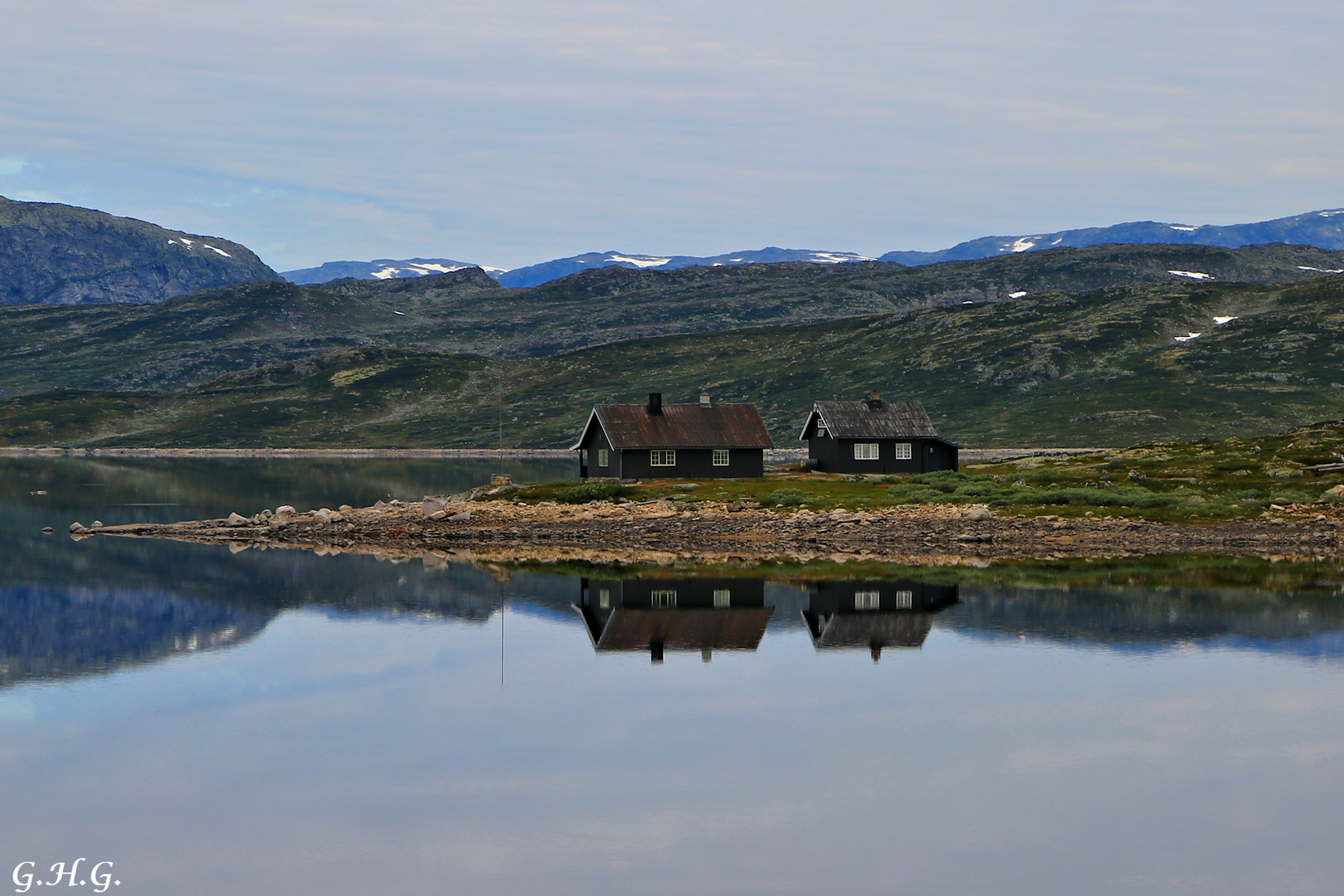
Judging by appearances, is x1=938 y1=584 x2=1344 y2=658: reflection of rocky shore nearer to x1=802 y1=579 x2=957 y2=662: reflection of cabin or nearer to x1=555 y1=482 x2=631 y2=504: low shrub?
x1=802 y1=579 x2=957 y2=662: reflection of cabin

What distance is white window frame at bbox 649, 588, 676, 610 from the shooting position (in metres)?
48.6

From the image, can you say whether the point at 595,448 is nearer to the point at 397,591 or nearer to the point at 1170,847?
the point at 397,591

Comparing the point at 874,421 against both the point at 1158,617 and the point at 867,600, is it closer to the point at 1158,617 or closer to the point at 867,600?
the point at 867,600

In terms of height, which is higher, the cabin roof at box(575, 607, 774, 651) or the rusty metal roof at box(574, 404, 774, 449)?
the rusty metal roof at box(574, 404, 774, 449)

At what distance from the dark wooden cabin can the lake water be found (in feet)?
99.0

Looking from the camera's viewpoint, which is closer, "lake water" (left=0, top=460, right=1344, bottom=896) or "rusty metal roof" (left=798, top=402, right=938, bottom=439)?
"lake water" (left=0, top=460, right=1344, bottom=896)

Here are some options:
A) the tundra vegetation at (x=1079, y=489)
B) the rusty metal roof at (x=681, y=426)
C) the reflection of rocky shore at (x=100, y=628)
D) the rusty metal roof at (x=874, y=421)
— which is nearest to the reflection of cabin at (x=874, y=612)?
the reflection of rocky shore at (x=100, y=628)

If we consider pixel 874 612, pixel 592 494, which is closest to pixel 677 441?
pixel 592 494

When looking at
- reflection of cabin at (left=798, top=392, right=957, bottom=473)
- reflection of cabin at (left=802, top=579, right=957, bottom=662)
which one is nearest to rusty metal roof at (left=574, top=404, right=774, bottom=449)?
reflection of cabin at (left=798, top=392, right=957, bottom=473)

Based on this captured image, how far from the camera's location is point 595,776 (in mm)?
26328

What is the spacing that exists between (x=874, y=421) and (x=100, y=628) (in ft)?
193

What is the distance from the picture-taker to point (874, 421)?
9538cm

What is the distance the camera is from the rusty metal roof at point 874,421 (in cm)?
9431

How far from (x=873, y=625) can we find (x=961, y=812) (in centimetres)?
2077
